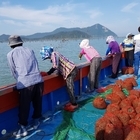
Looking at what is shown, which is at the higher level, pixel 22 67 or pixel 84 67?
pixel 22 67

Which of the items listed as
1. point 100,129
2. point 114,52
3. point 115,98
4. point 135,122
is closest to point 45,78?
point 115,98

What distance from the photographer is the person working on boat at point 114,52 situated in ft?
20.2

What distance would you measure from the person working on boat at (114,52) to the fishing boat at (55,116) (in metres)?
2.04

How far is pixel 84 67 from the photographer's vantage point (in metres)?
4.98

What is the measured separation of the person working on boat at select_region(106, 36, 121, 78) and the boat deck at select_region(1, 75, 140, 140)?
8.43 ft

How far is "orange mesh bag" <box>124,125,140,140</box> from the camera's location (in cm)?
230

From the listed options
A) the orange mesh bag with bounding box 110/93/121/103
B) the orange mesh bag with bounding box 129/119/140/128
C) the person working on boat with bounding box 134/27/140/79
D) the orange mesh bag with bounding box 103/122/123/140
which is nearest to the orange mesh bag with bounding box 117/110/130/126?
the orange mesh bag with bounding box 129/119/140/128

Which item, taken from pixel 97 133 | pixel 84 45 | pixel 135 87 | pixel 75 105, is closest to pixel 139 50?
pixel 135 87

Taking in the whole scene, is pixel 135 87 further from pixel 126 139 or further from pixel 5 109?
pixel 5 109

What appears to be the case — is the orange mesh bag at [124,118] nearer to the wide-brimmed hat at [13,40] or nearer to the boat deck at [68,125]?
the boat deck at [68,125]

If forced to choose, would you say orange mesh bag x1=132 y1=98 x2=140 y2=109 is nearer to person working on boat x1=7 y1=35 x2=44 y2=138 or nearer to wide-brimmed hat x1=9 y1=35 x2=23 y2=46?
person working on boat x1=7 y1=35 x2=44 y2=138

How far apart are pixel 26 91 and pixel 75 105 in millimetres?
1344

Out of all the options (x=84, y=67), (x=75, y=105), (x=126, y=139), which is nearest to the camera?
(x=126, y=139)

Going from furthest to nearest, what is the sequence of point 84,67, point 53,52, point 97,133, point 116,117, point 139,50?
point 139,50 → point 84,67 → point 53,52 → point 116,117 → point 97,133
